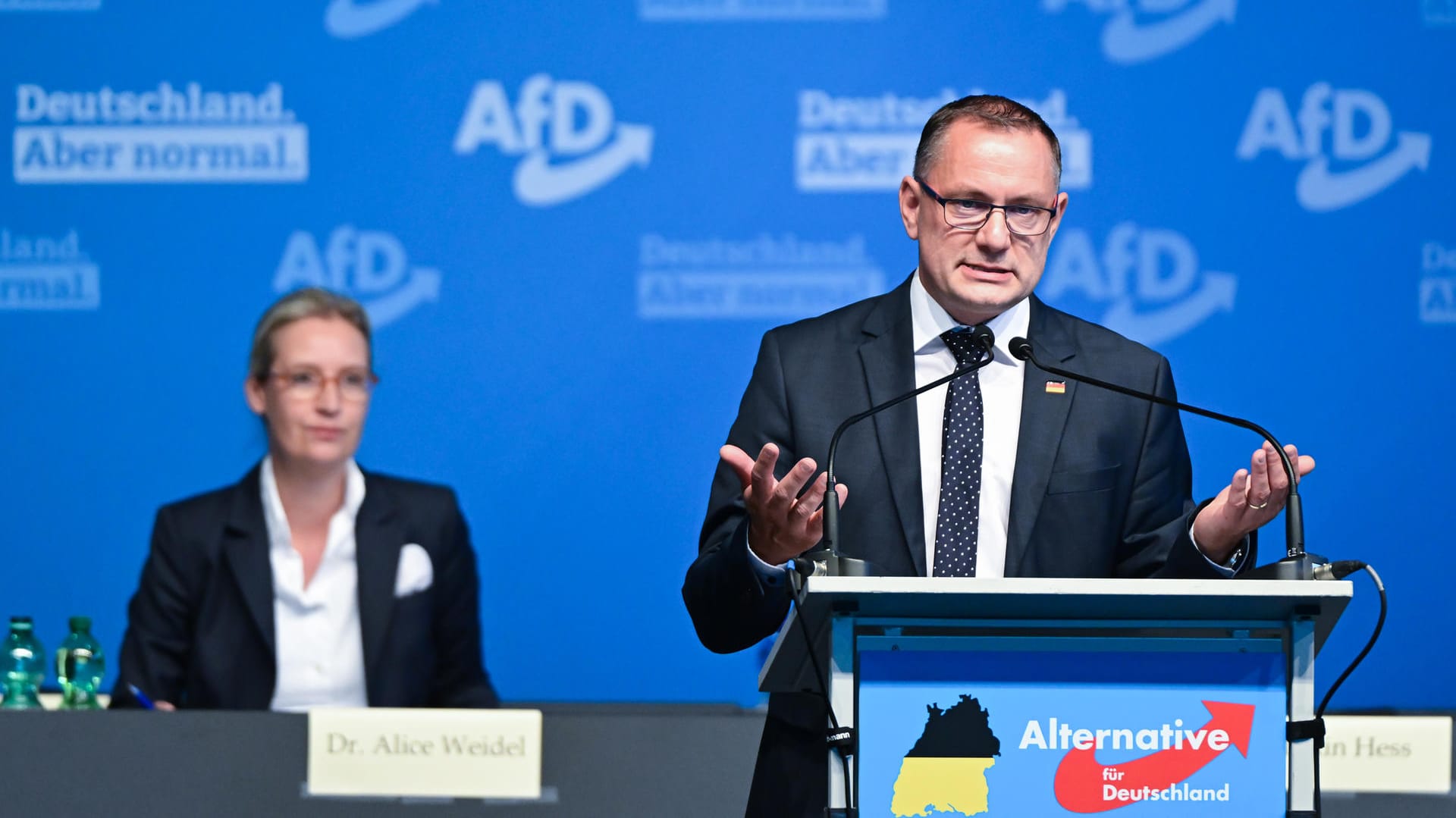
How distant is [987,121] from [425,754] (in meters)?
1.75

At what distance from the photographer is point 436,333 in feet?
12.8

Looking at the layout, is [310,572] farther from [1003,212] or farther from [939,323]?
[1003,212]

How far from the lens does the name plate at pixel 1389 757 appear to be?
3092 millimetres

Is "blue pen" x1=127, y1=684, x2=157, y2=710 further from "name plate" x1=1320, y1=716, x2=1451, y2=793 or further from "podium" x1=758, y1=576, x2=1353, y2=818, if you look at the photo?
"name plate" x1=1320, y1=716, x2=1451, y2=793

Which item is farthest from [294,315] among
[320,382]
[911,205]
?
[911,205]

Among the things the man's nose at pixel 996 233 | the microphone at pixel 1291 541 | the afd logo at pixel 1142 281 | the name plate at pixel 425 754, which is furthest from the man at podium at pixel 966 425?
the afd logo at pixel 1142 281

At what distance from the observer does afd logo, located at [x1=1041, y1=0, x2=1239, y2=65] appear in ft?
12.6

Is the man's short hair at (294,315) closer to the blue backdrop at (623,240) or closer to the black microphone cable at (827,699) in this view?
the blue backdrop at (623,240)

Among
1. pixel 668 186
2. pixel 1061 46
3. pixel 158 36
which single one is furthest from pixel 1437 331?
pixel 158 36

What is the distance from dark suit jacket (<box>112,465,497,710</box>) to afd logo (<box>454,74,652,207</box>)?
827 mm

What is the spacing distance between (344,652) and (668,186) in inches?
55.0

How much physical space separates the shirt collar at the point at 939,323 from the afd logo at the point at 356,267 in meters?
1.96

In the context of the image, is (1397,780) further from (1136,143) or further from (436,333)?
(436,333)

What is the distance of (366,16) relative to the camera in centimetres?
396
